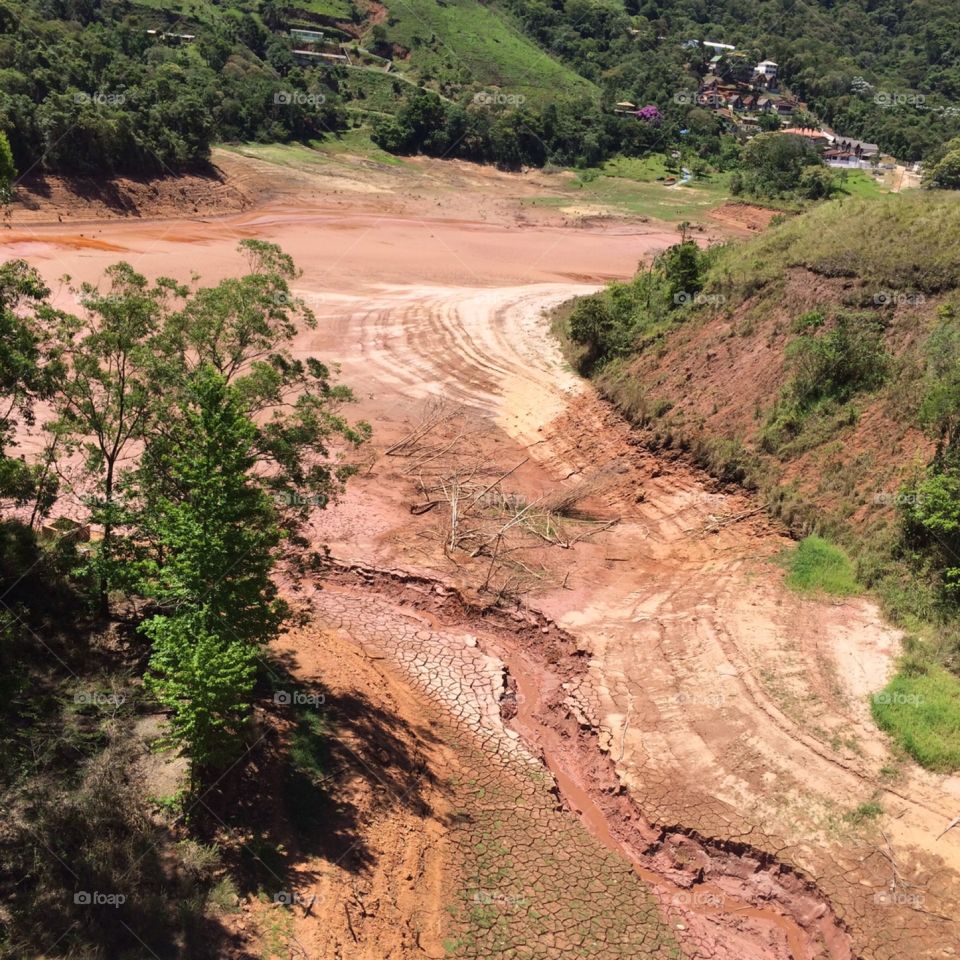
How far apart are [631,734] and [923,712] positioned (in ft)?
19.9

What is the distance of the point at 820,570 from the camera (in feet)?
71.5

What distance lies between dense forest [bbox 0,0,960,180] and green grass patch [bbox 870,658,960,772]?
57049 mm

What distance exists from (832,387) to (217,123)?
66.5m

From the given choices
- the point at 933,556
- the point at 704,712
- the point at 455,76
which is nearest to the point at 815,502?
the point at 933,556

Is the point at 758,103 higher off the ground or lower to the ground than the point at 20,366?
higher

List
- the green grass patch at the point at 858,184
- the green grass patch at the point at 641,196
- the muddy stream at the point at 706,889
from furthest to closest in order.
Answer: the green grass patch at the point at 858,184, the green grass patch at the point at 641,196, the muddy stream at the point at 706,889

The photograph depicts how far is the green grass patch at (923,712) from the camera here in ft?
53.6

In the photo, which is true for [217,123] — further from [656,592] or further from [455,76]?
[656,592]

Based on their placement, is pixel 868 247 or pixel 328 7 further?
pixel 328 7

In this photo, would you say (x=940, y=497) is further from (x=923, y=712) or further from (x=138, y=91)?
(x=138, y=91)

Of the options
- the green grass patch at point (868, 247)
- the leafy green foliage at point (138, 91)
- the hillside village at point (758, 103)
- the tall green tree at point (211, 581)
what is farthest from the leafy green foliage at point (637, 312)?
the hillside village at point (758, 103)

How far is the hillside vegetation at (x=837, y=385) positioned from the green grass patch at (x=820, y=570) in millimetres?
55

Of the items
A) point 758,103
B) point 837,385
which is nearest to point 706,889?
point 837,385

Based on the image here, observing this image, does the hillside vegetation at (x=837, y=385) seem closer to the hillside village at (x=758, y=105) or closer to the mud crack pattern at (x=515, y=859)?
the mud crack pattern at (x=515, y=859)
